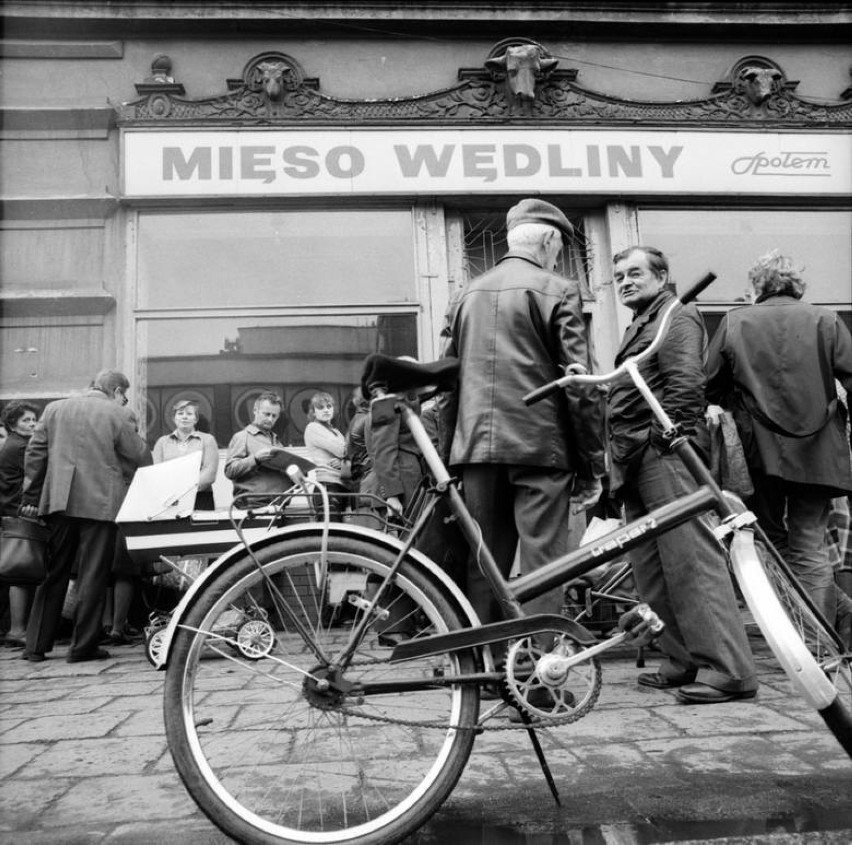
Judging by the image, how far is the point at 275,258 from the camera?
25.5ft

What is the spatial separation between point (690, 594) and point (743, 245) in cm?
571

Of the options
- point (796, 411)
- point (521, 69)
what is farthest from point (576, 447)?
point (521, 69)

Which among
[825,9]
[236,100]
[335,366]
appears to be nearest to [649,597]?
[335,366]

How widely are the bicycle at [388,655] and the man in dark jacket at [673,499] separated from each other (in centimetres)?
109

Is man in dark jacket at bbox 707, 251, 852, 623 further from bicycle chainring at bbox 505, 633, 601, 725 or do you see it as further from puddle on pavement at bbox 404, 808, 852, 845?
bicycle chainring at bbox 505, 633, 601, 725

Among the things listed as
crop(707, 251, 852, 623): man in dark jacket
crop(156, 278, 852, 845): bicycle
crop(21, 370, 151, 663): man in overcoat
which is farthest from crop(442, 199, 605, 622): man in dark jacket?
crop(21, 370, 151, 663): man in overcoat

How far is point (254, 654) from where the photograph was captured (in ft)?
6.95

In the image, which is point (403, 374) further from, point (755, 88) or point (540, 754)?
point (755, 88)

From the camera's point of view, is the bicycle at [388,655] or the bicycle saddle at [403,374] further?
the bicycle saddle at [403,374]

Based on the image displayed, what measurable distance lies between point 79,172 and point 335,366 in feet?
10.00

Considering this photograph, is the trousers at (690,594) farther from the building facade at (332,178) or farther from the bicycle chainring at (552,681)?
the building facade at (332,178)

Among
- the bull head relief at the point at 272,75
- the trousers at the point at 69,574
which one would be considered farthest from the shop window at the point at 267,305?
the trousers at the point at 69,574

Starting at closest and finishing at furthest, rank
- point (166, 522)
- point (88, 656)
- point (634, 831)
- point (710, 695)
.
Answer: point (634, 831) < point (710, 695) < point (166, 522) < point (88, 656)

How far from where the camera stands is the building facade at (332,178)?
24.8 ft
